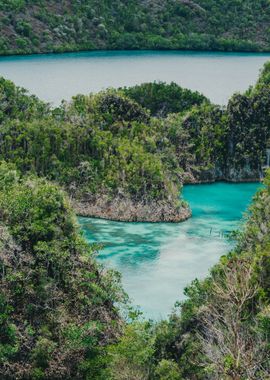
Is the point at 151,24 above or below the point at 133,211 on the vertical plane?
above

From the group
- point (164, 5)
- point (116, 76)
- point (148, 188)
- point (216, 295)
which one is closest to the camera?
point (216, 295)

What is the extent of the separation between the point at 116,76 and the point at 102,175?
39608 millimetres

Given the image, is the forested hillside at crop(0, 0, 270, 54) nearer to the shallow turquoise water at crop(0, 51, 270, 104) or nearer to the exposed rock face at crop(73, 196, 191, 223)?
the shallow turquoise water at crop(0, 51, 270, 104)

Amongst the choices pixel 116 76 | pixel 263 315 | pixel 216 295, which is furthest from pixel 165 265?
pixel 116 76

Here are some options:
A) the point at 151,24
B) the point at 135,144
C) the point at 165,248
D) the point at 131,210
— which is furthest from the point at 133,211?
the point at 151,24

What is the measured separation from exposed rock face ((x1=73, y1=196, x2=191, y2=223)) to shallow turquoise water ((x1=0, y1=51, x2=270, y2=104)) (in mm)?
26583

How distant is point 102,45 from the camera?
11356 centimetres

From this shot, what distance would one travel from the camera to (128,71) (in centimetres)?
9356

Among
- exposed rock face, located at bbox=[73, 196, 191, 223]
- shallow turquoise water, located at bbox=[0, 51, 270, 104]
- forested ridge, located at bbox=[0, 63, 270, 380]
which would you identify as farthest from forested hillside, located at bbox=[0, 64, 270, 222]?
shallow turquoise water, located at bbox=[0, 51, 270, 104]

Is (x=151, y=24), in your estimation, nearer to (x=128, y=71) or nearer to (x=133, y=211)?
(x=128, y=71)

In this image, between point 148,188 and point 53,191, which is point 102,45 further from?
point 53,191

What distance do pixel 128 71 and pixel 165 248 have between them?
2056 inches

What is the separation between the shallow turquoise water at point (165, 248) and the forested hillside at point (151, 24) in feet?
201

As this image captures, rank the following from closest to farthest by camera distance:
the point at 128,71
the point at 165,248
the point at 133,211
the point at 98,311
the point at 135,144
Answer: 1. the point at 98,311
2. the point at 165,248
3. the point at 133,211
4. the point at 135,144
5. the point at 128,71
